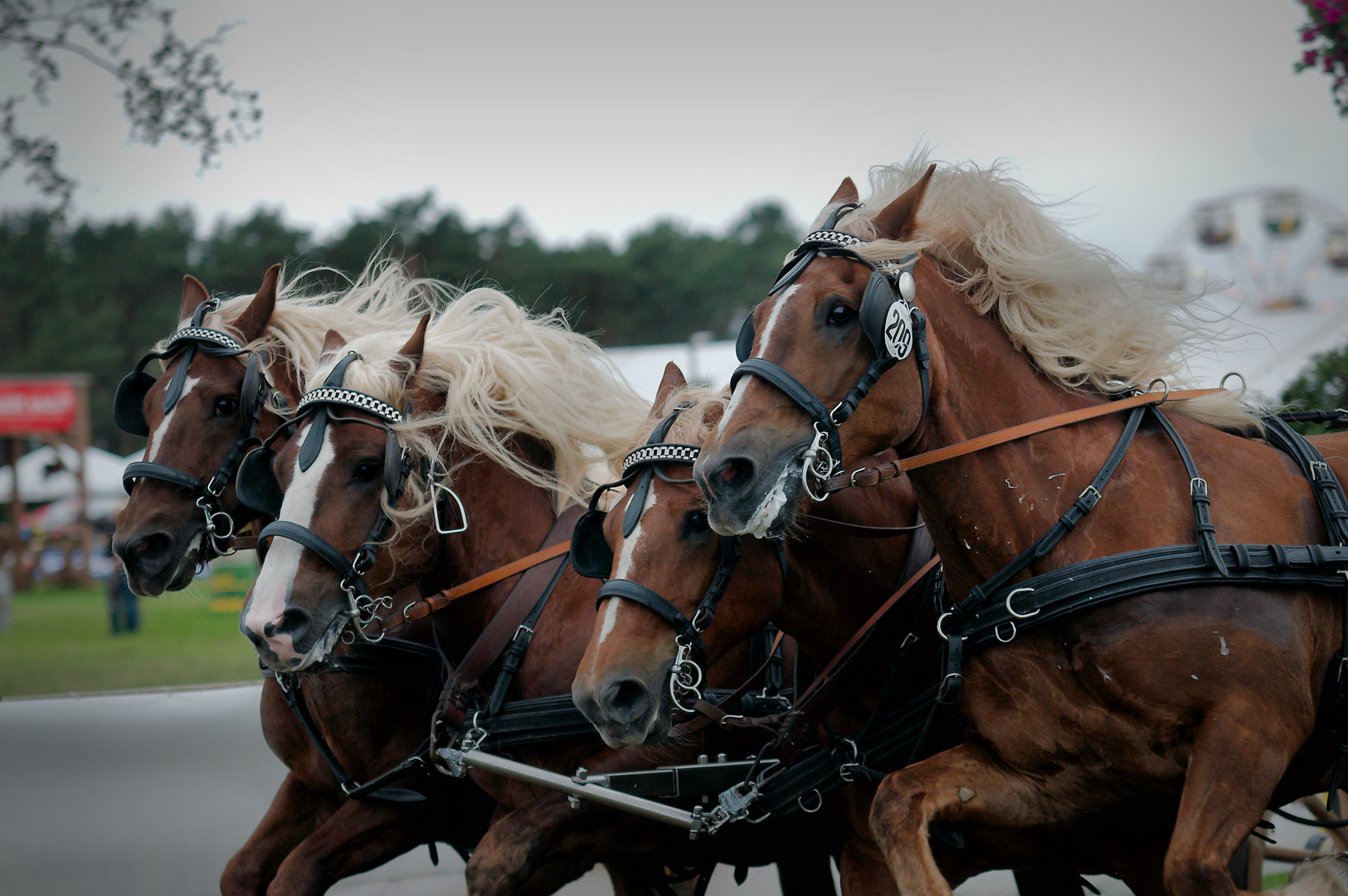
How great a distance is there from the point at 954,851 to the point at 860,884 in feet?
0.86

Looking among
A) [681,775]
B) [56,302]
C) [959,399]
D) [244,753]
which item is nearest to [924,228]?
[959,399]

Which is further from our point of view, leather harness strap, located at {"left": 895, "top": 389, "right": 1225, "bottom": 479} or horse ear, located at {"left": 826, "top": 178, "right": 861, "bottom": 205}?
horse ear, located at {"left": 826, "top": 178, "right": 861, "bottom": 205}

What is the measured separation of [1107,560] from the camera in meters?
2.30

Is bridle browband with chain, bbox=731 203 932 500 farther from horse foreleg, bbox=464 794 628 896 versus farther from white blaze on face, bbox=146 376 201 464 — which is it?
white blaze on face, bbox=146 376 201 464

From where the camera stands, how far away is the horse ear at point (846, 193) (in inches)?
103

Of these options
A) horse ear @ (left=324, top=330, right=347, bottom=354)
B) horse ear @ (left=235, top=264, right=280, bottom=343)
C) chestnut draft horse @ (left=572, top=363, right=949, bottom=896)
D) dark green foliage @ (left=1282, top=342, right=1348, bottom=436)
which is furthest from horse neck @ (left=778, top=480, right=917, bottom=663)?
dark green foliage @ (left=1282, top=342, right=1348, bottom=436)

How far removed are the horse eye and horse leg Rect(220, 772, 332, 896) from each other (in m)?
2.66

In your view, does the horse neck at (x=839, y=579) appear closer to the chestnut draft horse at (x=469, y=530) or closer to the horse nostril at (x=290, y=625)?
the chestnut draft horse at (x=469, y=530)

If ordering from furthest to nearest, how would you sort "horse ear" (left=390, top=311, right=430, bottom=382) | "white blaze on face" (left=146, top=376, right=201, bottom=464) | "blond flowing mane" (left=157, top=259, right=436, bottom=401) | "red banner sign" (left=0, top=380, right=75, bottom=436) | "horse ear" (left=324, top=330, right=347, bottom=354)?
"red banner sign" (left=0, top=380, right=75, bottom=436), "blond flowing mane" (left=157, top=259, right=436, bottom=401), "horse ear" (left=324, top=330, right=347, bottom=354), "white blaze on face" (left=146, top=376, right=201, bottom=464), "horse ear" (left=390, top=311, right=430, bottom=382)

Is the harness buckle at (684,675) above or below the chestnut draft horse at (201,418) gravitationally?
below

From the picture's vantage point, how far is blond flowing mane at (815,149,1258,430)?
248 cm

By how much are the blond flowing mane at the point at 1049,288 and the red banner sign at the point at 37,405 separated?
87.8 ft

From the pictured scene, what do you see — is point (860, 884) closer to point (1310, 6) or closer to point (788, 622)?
point (788, 622)

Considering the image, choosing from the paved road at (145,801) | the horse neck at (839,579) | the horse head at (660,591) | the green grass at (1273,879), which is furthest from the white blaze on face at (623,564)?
the green grass at (1273,879)
